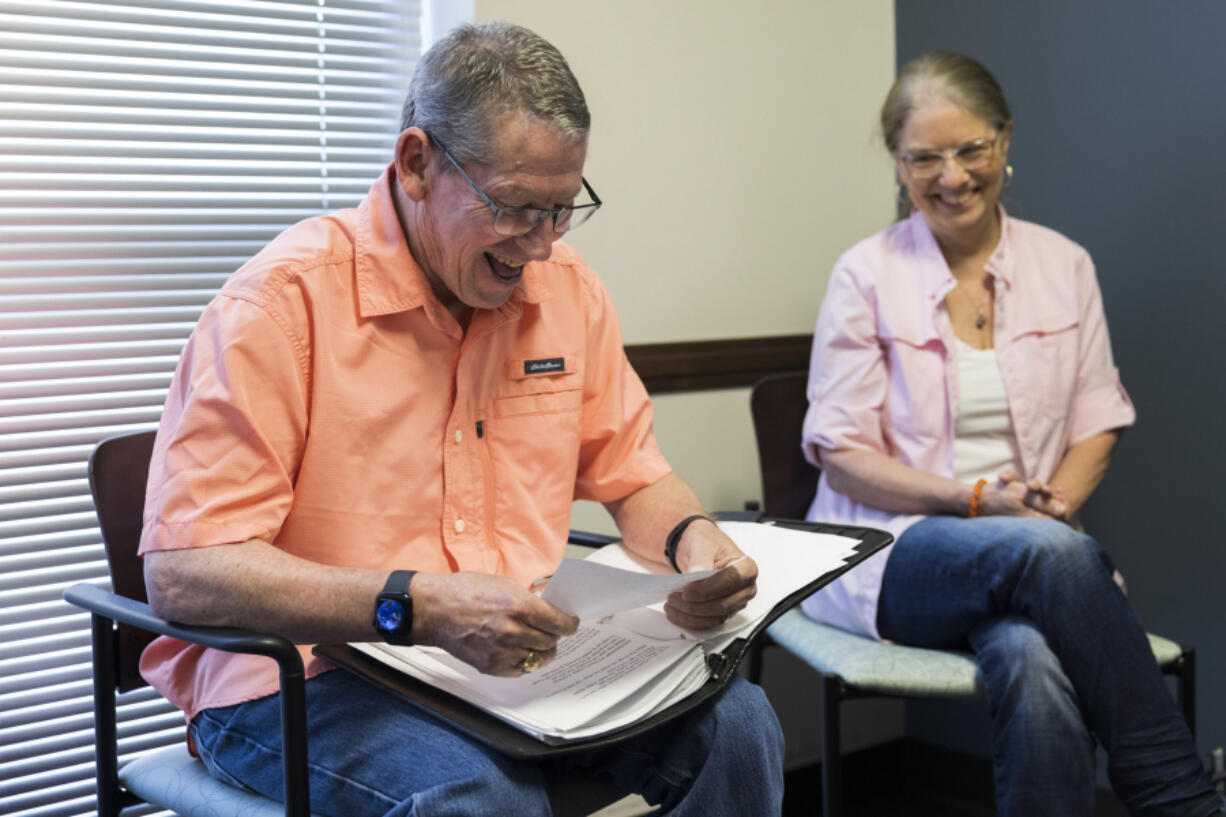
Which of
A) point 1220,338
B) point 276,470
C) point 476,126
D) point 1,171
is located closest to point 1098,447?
point 1220,338

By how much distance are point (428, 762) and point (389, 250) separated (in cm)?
67

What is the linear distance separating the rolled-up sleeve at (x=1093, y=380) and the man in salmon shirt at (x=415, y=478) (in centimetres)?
105

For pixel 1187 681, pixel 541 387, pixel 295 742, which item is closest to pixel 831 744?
pixel 1187 681

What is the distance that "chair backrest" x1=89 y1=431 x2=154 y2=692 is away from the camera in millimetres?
1626

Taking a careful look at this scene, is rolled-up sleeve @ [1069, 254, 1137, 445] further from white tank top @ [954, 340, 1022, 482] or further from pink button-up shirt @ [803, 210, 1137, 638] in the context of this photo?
white tank top @ [954, 340, 1022, 482]

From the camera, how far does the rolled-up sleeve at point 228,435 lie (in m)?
1.35

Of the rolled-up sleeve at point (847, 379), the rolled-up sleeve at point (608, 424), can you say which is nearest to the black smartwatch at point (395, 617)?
the rolled-up sleeve at point (608, 424)

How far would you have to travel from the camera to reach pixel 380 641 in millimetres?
1378

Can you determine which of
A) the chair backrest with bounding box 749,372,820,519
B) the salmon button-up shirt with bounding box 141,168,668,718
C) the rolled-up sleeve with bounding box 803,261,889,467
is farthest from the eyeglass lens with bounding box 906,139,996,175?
the salmon button-up shirt with bounding box 141,168,668,718

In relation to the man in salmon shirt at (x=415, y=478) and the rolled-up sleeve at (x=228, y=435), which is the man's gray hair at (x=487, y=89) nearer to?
the man in salmon shirt at (x=415, y=478)

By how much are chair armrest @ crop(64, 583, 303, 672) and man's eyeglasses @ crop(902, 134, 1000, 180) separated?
63.3 inches

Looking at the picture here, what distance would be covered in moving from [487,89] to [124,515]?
0.80 meters

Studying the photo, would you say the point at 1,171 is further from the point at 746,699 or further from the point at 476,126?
the point at 746,699

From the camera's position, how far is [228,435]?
1.38 metres
